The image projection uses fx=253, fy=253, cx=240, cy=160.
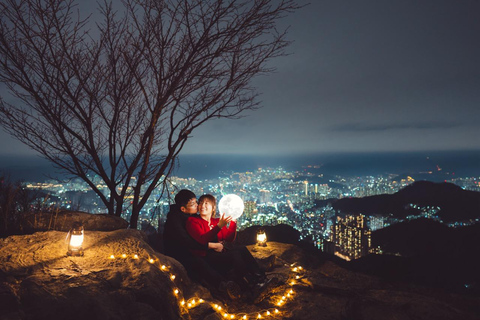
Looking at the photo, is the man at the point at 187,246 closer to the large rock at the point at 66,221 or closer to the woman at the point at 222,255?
the woman at the point at 222,255

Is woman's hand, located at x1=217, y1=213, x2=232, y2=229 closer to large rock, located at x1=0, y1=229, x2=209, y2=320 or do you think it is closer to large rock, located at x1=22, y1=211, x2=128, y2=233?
large rock, located at x1=0, y1=229, x2=209, y2=320

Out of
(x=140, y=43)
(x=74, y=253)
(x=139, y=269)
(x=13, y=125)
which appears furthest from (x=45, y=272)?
(x=140, y=43)

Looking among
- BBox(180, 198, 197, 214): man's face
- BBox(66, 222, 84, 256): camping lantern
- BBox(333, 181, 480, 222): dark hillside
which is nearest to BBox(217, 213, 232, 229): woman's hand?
BBox(180, 198, 197, 214): man's face

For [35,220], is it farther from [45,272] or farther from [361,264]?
[361,264]

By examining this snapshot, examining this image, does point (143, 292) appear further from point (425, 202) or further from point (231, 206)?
point (425, 202)

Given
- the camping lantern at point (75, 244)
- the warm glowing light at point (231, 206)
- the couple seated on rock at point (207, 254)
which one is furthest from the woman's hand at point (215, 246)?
the camping lantern at point (75, 244)

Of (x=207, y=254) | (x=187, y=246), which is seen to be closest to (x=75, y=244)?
(x=187, y=246)
